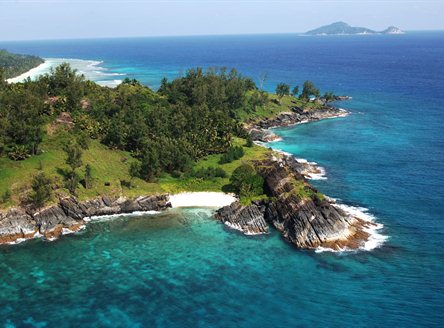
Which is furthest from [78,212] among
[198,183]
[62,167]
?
[198,183]

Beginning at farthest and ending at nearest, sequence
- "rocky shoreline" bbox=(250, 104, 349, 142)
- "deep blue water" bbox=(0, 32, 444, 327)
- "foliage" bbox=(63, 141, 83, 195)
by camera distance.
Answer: "rocky shoreline" bbox=(250, 104, 349, 142)
"foliage" bbox=(63, 141, 83, 195)
"deep blue water" bbox=(0, 32, 444, 327)

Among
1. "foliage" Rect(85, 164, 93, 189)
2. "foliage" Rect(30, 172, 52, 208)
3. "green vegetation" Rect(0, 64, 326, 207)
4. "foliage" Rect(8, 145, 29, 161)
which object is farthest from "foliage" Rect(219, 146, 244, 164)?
"foliage" Rect(8, 145, 29, 161)

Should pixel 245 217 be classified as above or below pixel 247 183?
below

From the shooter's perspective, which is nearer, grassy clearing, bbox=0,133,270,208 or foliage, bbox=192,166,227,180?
grassy clearing, bbox=0,133,270,208

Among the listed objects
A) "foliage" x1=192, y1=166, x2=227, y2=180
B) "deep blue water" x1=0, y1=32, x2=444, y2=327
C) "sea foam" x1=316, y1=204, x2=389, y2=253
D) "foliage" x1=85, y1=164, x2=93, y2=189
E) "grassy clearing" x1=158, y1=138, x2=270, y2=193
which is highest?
"foliage" x1=85, y1=164, x2=93, y2=189

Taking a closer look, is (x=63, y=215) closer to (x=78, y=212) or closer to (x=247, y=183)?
(x=78, y=212)

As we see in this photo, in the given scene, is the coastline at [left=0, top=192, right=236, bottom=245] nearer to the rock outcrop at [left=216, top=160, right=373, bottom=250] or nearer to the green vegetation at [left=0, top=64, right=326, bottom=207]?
the green vegetation at [left=0, top=64, right=326, bottom=207]

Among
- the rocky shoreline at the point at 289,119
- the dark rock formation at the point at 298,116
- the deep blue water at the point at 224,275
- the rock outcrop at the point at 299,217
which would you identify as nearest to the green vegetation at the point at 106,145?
the rock outcrop at the point at 299,217

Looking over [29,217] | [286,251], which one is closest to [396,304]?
[286,251]
